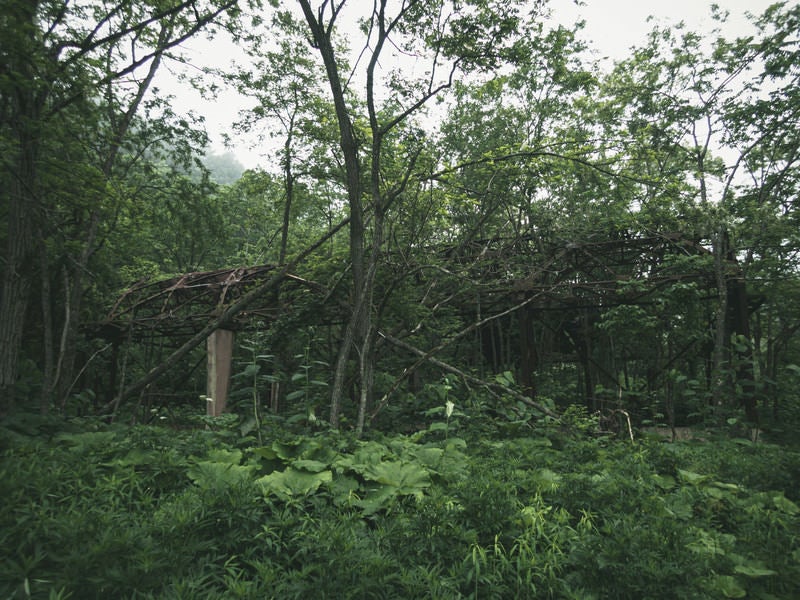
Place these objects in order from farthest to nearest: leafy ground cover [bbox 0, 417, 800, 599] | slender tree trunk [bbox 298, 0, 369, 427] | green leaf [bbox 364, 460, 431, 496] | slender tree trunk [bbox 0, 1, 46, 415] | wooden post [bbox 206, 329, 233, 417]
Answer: wooden post [bbox 206, 329, 233, 417], slender tree trunk [bbox 298, 0, 369, 427], slender tree trunk [bbox 0, 1, 46, 415], green leaf [bbox 364, 460, 431, 496], leafy ground cover [bbox 0, 417, 800, 599]

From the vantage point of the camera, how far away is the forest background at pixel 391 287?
282 centimetres

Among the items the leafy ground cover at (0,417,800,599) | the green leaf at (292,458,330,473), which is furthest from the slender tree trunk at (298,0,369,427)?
the green leaf at (292,458,330,473)

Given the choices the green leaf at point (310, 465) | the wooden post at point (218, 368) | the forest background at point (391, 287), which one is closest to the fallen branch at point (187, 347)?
the forest background at point (391, 287)

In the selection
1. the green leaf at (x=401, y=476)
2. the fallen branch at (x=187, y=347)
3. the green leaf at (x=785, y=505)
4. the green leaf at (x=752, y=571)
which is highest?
the fallen branch at (x=187, y=347)

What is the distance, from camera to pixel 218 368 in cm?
888

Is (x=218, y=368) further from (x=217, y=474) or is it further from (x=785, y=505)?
(x=785, y=505)

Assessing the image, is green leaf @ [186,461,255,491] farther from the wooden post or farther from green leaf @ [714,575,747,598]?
the wooden post

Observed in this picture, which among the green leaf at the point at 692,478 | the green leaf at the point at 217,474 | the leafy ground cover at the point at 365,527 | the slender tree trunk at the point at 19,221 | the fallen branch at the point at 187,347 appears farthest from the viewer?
the fallen branch at the point at 187,347

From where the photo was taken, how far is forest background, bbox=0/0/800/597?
2.82m

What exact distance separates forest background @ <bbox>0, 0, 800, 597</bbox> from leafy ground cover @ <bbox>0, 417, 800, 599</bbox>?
28 millimetres

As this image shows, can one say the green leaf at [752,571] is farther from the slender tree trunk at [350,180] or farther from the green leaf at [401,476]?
the slender tree trunk at [350,180]

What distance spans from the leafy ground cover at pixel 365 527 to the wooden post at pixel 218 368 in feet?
16.1

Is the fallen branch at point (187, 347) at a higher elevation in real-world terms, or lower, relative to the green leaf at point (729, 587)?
higher

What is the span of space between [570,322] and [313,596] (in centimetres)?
1238
